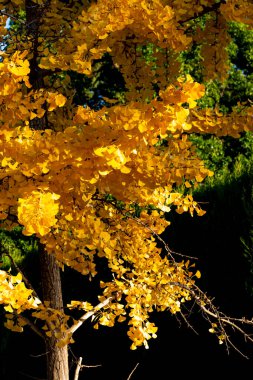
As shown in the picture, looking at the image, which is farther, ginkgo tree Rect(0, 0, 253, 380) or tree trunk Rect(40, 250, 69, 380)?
tree trunk Rect(40, 250, 69, 380)

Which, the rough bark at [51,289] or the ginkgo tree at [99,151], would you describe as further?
the rough bark at [51,289]

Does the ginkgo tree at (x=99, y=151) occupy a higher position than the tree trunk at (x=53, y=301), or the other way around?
the ginkgo tree at (x=99, y=151)

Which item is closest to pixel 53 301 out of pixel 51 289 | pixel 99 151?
pixel 51 289

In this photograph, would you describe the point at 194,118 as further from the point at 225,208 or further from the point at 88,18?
the point at 225,208

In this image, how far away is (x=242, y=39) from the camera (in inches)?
520

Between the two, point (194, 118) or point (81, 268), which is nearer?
point (194, 118)

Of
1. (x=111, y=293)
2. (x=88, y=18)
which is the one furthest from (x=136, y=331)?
(x=88, y=18)

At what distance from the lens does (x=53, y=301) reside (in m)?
3.81

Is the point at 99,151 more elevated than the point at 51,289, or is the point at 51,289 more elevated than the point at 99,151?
the point at 99,151

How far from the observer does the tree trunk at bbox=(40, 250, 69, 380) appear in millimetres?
3768

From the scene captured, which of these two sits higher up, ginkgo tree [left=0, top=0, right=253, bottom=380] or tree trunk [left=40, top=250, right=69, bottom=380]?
ginkgo tree [left=0, top=0, right=253, bottom=380]

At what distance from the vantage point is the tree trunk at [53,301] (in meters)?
3.77

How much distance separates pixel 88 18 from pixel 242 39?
11310mm

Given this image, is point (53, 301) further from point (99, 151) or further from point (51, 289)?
point (99, 151)
